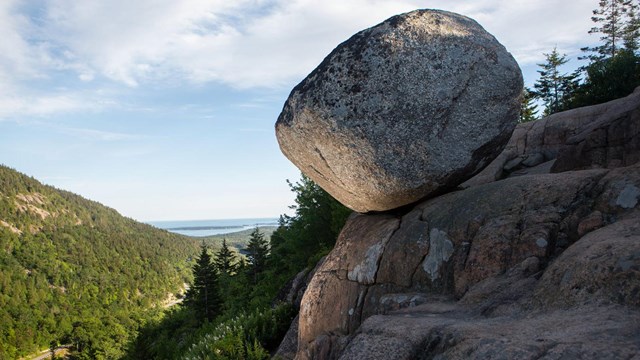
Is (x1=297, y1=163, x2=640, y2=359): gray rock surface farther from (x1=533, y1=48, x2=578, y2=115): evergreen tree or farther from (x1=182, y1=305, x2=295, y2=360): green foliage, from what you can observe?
(x1=533, y1=48, x2=578, y2=115): evergreen tree

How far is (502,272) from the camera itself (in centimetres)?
712

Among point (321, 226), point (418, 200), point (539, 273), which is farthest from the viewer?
point (321, 226)

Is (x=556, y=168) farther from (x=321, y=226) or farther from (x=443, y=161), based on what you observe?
(x=321, y=226)

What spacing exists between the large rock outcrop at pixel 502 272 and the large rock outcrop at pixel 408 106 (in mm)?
1036

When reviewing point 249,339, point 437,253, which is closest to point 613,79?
point 437,253

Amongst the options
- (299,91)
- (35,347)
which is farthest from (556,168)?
(35,347)

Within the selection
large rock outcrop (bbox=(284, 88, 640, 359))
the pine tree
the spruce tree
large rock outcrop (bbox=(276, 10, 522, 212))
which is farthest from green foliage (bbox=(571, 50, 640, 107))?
the pine tree

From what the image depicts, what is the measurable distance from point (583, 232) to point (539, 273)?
1.11 m

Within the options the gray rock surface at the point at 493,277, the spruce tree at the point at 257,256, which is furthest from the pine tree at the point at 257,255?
the gray rock surface at the point at 493,277

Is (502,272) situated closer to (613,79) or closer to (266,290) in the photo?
(613,79)

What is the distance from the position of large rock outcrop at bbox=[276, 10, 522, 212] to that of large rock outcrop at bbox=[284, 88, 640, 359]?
1036mm

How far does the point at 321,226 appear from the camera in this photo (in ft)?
92.2

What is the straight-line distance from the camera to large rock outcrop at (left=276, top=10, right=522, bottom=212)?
909 centimetres

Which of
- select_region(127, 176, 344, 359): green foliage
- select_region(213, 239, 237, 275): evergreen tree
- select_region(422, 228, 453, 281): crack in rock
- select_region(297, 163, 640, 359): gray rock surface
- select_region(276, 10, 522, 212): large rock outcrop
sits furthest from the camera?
select_region(213, 239, 237, 275): evergreen tree
